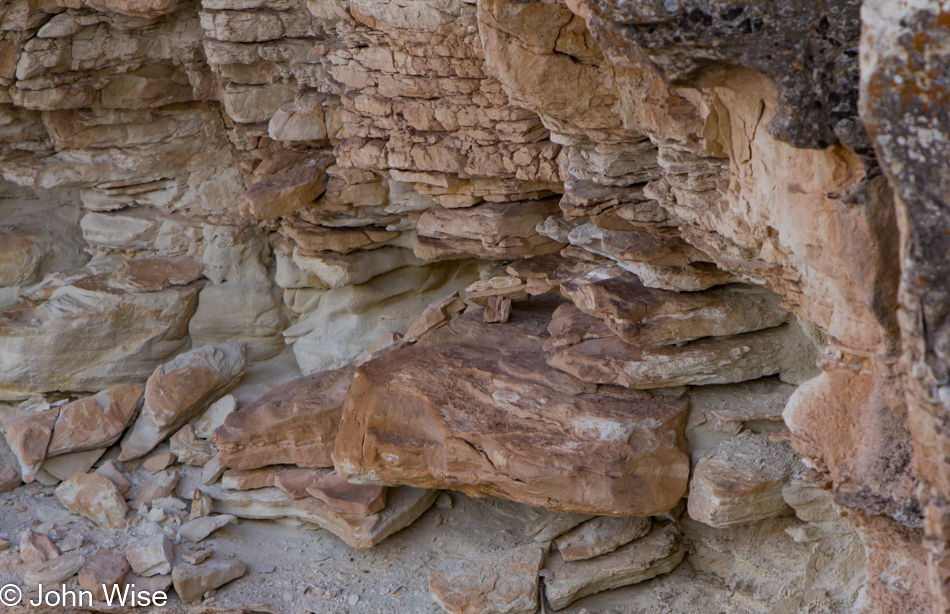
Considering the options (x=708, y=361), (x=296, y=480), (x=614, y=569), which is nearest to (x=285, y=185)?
(x=296, y=480)

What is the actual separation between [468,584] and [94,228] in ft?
15.7

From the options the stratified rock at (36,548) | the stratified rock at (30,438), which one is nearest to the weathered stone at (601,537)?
the stratified rock at (36,548)

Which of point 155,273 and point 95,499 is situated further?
point 155,273

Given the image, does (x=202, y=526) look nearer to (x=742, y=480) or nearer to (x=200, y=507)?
(x=200, y=507)

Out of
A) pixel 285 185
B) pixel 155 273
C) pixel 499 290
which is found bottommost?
pixel 155 273

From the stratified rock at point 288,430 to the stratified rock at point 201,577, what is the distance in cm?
79

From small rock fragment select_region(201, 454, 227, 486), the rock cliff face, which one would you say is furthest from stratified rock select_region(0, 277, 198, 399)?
small rock fragment select_region(201, 454, 227, 486)

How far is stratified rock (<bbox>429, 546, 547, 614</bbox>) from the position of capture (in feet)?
17.0

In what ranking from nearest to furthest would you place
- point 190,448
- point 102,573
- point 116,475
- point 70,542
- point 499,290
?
point 102,573, point 499,290, point 70,542, point 116,475, point 190,448

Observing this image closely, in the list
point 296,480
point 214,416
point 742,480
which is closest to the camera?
point 742,480

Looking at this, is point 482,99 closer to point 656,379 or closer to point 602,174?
point 602,174

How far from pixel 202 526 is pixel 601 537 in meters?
2.94

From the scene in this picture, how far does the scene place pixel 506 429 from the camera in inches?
197

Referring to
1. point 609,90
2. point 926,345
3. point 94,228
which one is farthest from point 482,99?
point 94,228
